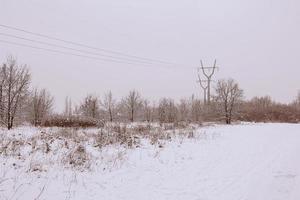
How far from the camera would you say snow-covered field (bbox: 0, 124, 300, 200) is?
19.6 ft

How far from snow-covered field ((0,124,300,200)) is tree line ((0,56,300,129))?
15454mm

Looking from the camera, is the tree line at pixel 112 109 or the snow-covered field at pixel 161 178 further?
the tree line at pixel 112 109

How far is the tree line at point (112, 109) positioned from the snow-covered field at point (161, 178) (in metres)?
15.5

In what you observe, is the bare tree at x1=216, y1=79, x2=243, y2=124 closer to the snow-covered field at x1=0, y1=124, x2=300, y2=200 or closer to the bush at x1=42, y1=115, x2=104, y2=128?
the bush at x1=42, y1=115, x2=104, y2=128

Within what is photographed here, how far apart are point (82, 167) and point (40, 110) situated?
33.9 m

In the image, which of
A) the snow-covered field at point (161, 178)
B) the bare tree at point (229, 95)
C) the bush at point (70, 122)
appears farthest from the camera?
the bare tree at point (229, 95)

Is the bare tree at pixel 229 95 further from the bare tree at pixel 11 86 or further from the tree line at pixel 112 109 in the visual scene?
the bare tree at pixel 11 86

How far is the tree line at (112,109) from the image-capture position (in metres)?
26.3

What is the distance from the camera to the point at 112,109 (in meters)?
60.9

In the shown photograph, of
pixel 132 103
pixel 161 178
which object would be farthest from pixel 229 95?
pixel 161 178

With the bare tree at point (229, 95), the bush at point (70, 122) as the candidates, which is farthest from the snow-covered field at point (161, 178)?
the bare tree at point (229, 95)

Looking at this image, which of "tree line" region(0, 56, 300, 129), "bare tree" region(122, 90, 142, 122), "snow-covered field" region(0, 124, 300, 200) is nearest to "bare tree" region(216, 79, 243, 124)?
"tree line" region(0, 56, 300, 129)

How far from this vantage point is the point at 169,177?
773cm

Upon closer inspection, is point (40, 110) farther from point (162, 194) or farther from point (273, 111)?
point (273, 111)
